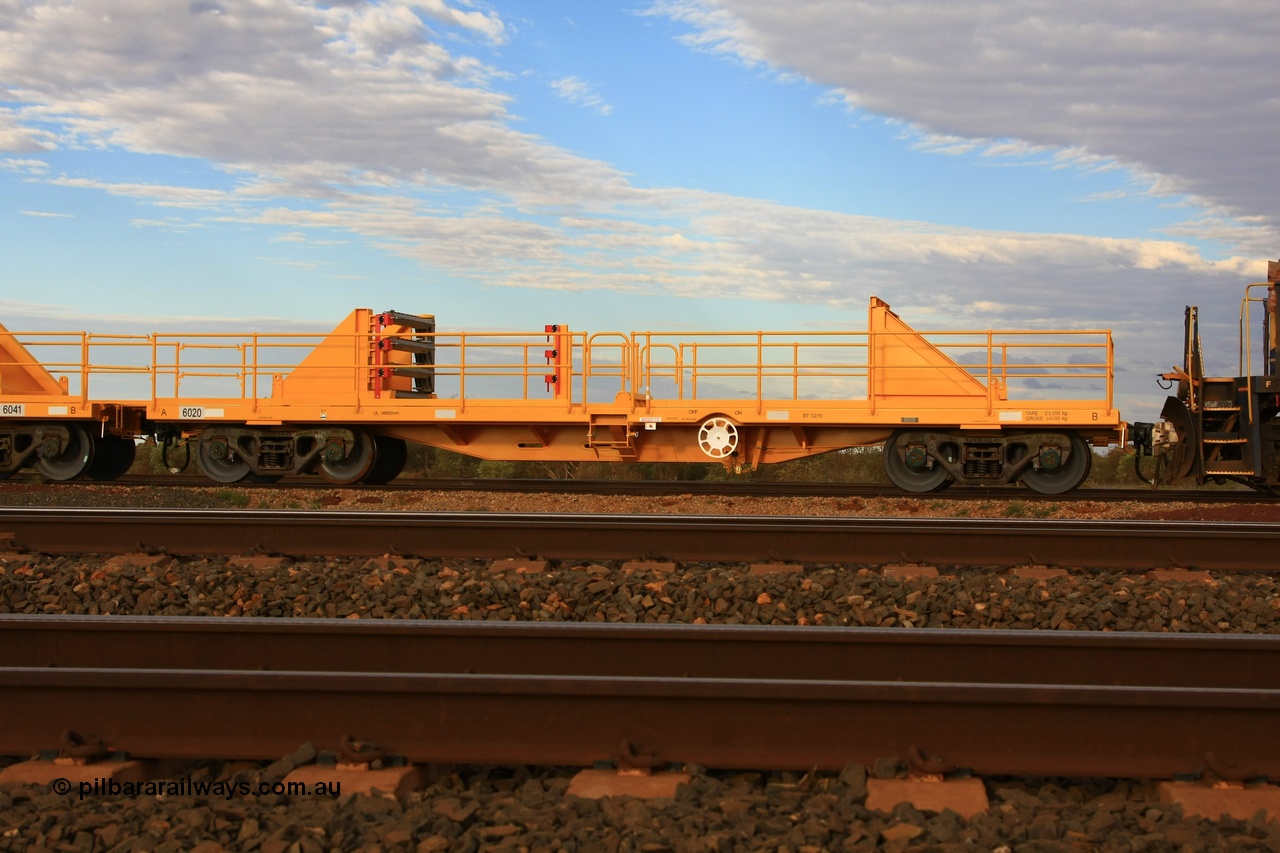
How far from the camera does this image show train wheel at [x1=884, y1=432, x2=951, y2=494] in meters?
13.6

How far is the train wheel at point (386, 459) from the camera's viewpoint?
15209mm

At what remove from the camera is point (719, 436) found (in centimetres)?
1347

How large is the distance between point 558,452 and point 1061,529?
301 inches

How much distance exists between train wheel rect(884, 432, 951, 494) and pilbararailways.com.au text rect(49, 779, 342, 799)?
36.0 feet

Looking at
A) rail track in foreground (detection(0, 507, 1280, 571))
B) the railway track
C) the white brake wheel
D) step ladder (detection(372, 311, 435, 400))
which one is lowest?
rail track in foreground (detection(0, 507, 1280, 571))


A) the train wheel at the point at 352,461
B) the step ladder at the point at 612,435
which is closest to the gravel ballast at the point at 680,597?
the step ladder at the point at 612,435

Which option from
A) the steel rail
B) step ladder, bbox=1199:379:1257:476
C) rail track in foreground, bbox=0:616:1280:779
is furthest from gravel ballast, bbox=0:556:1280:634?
step ladder, bbox=1199:379:1257:476

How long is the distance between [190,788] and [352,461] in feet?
37.6

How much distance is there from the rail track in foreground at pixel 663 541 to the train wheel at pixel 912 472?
463 centimetres

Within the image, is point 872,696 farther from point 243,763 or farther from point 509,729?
point 243,763

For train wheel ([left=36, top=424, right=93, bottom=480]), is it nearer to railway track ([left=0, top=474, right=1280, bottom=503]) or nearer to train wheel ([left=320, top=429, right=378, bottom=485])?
railway track ([left=0, top=474, right=1280, bottom=503])

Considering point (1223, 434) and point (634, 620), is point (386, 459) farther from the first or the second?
point (1223, 434)

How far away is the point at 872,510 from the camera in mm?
12609

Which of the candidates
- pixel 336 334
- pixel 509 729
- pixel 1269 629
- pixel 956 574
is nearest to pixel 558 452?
pixel 336 334
